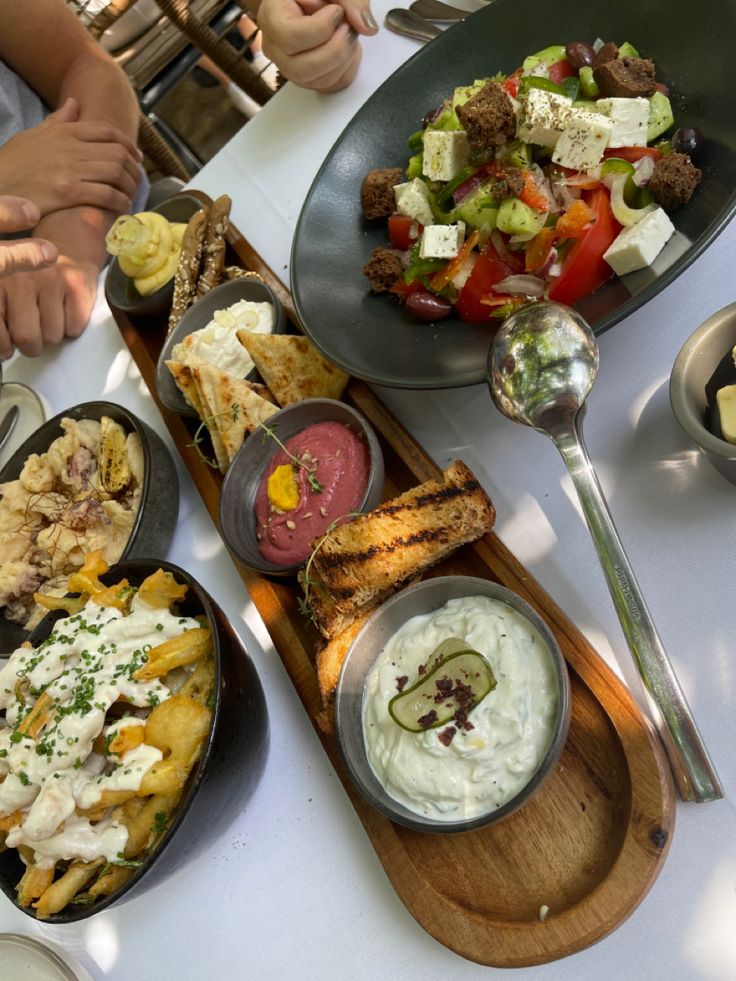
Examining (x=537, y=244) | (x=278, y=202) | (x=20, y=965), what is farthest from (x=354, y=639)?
(x=278, y=202)

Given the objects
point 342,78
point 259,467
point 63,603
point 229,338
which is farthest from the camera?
point 342,78

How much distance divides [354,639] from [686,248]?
85 centimetres

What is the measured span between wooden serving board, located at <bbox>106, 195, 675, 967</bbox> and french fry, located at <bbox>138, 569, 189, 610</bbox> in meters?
0.44

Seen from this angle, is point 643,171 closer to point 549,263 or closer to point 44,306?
point 549,263

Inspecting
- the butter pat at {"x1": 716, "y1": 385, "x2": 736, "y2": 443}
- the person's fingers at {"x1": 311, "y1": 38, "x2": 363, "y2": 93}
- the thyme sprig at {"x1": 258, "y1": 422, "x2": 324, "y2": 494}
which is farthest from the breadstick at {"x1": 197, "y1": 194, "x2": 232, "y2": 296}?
the butter pat at {"x1": 716, "y1": 385, "x2": 736, "y2": 443}

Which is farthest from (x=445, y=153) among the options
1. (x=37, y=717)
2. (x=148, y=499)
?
(x=37, y=717)

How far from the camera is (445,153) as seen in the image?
1.51m

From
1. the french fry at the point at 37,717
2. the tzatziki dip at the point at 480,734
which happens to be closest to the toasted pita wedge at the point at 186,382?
the french fry at the point at 37,717

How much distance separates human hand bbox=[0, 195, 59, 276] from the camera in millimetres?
1897

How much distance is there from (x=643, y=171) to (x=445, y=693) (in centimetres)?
100

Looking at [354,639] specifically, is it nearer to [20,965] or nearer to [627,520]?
[627,520]

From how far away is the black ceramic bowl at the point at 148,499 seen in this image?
5.57ft

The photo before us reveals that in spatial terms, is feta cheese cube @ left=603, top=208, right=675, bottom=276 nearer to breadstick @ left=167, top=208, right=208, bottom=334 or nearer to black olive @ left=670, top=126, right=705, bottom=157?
black olive @ left=670, top=126, right=705, bottom=157

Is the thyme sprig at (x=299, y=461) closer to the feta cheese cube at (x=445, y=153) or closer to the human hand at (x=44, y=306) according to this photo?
the feta cheese cube at (x=445, y=153)
